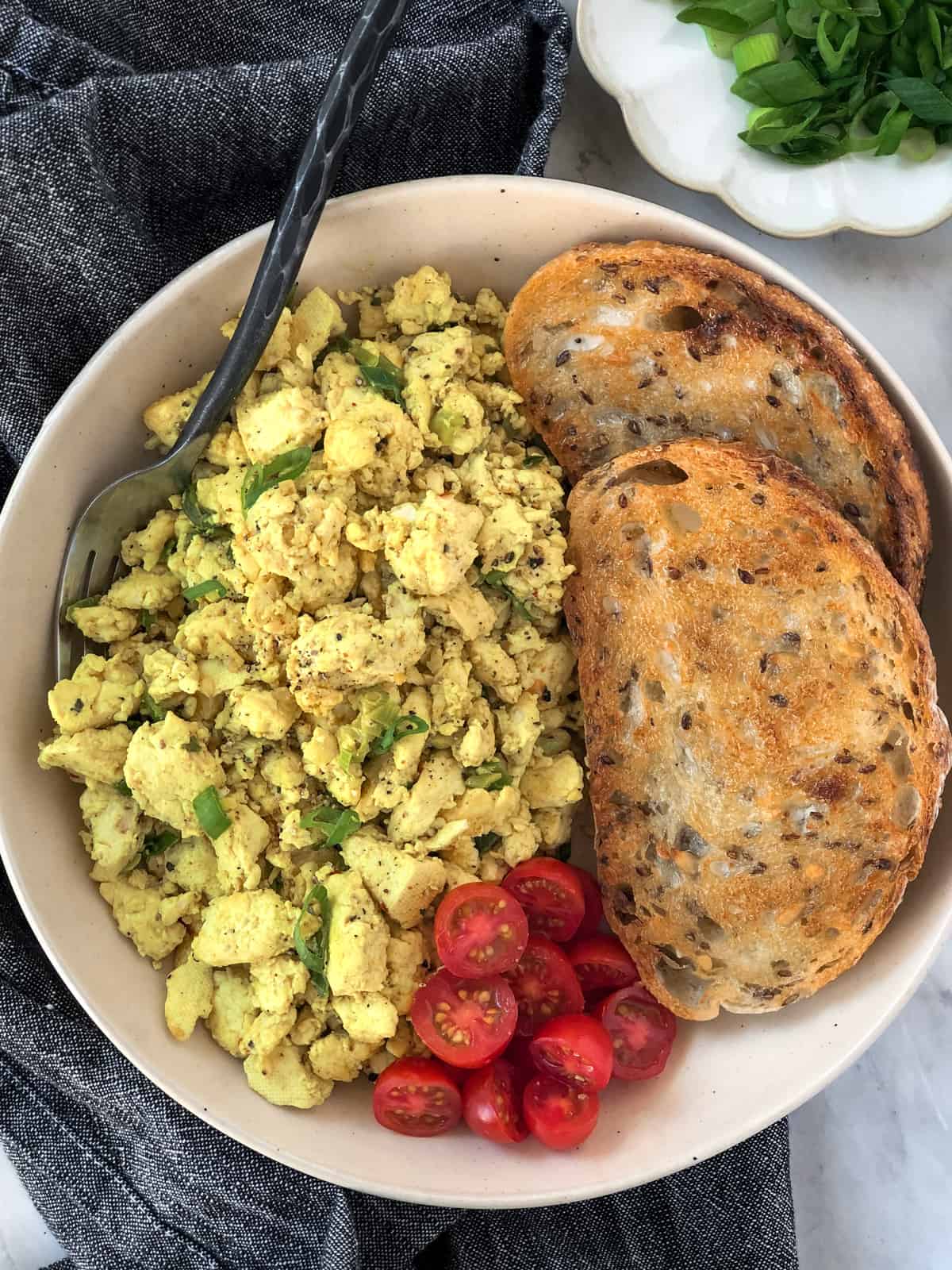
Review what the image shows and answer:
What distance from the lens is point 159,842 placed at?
2117 millimetres

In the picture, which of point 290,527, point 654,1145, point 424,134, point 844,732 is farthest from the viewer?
point 424,134

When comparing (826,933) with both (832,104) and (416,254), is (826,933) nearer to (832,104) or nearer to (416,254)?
(416,254)

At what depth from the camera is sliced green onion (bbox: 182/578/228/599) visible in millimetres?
2039

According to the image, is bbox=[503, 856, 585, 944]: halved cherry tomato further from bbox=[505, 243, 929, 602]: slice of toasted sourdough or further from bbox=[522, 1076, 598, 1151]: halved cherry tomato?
bbox=[505, 243, 929, 602]: slice of toasted sourdough

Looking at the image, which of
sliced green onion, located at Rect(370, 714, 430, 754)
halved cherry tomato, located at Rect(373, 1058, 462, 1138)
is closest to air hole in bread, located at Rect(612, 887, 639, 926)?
halved cherry tomato, located at Rect(373, 1058, 462, 1138)

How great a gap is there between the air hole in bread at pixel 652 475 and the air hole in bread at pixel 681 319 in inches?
11.0

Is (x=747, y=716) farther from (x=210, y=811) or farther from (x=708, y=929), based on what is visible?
(x=210, y=811)

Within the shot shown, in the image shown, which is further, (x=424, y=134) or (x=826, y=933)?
(x=424, y=134)

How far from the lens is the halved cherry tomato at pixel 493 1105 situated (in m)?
2.11

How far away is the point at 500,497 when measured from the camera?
2041 millimetres

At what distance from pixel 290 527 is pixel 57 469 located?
1.71 feet

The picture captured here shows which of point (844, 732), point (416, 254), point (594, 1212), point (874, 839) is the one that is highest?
point (416, 254)

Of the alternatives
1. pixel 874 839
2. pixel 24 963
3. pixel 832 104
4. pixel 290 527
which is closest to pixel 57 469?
pixel 290 527

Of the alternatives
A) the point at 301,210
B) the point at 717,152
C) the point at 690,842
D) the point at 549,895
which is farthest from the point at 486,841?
the point at 717,152
